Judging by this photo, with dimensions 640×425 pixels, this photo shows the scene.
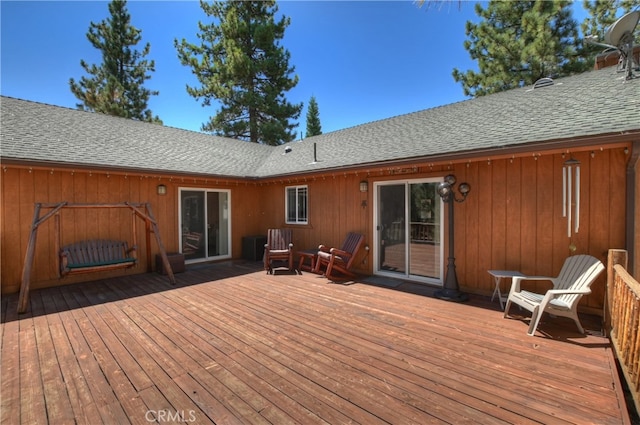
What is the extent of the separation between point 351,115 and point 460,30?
715 cm

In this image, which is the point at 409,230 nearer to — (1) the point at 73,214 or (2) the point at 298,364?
(2) the point at 298,364

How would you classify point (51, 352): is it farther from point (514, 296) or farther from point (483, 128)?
point (483, 128)

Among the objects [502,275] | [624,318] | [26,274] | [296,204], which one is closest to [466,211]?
[502,275]

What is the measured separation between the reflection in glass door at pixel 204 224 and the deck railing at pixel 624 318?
7.51 meters

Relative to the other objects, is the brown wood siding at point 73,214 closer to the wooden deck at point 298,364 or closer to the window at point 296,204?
the wooden deck at point 298,364

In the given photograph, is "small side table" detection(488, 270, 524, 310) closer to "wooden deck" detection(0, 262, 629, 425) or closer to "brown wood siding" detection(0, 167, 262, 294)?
"wooden deck" detection(0, 262, 629, 425)

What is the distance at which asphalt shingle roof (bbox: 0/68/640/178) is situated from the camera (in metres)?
4.10

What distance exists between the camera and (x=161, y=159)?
661cm

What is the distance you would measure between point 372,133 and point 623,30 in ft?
15.5

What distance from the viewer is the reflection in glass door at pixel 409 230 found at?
5.21 m

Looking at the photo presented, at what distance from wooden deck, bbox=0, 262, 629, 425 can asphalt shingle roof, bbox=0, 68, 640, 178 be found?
99.1 inches

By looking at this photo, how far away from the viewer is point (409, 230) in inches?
215

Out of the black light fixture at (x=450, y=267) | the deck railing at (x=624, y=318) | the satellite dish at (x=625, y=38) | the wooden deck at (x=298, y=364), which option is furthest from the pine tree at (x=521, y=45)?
the wooden deck at (x=298, y=364)

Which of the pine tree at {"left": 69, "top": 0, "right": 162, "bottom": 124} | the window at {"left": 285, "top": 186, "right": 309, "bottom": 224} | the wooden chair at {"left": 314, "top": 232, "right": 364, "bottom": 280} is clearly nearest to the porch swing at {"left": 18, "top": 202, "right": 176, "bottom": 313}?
the wooden chair at {"left": 314, "top": 232, "right": 364, "bottom": 280}
